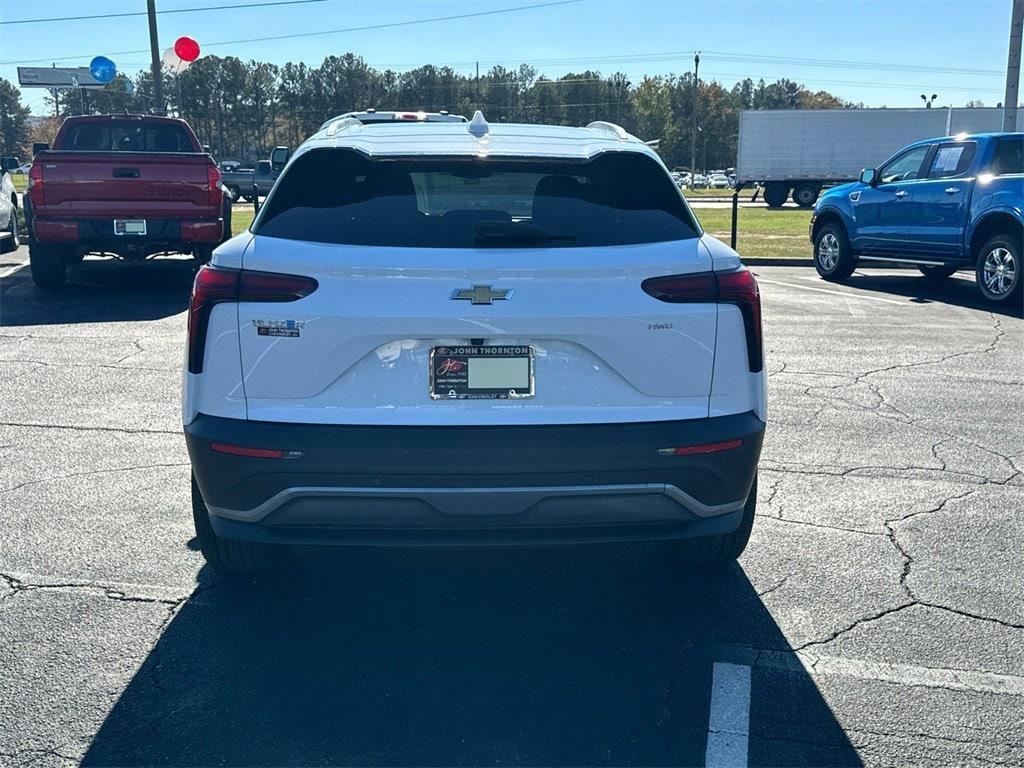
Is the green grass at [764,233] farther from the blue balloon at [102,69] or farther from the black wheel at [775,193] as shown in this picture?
the black wheel at [775,193]

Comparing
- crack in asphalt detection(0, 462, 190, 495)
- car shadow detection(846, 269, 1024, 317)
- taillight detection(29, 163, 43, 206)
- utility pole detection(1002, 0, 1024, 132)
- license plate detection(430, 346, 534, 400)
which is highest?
utility pole detection(1002, 0, 1024, 132)

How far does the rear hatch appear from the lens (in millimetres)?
3301

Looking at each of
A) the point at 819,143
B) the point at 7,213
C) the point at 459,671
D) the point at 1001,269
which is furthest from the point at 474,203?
the point at 819,143

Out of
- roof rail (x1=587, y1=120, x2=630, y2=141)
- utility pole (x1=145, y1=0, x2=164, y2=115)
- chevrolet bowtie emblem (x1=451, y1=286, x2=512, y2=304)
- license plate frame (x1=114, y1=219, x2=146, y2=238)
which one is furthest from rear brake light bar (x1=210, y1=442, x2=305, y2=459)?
utility pole (x1=145, y1=0, x2=164, y2=115)

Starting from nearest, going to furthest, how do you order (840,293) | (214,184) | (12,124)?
(214,184) < (840,293) < (12,124)

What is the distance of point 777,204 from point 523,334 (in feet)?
142

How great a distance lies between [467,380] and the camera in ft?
11.0

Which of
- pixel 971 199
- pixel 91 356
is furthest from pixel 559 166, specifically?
pixel 971 199

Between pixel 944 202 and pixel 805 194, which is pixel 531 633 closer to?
pixel 944 202

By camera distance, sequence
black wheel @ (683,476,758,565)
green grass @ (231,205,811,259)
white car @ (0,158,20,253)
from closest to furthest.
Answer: black wheel @ (683,476,758,565) < white car @ (0,158,20,253) < green grass @ (231,205,811,259)

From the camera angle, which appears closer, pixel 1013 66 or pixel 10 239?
pixel 10 239

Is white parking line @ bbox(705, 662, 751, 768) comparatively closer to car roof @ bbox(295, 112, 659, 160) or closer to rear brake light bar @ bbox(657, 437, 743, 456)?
rear brake light bar @ bbox(657, 437, 743, 456)

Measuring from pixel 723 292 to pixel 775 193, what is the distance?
43.7 metres

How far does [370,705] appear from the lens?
128 inches
